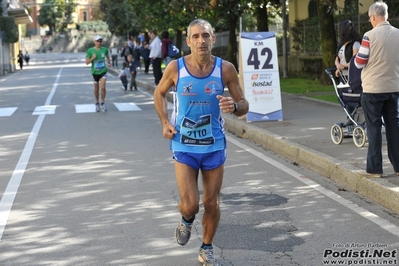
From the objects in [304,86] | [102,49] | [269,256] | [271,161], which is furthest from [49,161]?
[304,86]

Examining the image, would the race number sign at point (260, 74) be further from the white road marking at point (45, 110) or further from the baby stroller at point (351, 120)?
the white road marking at point (45, 110)

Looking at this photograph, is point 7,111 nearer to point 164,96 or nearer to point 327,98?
point 327,98

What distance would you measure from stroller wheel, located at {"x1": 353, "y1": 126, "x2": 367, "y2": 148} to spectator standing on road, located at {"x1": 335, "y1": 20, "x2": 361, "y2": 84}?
1.08 metres

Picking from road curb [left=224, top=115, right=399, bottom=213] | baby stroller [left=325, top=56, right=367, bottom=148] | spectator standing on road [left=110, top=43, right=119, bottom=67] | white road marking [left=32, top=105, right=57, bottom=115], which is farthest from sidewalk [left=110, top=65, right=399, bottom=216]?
spectator standing on road [left=110, top=43, right=119, bottom=67]

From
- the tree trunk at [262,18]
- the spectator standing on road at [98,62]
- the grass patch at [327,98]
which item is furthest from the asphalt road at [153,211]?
the tree trunk at [262,18]

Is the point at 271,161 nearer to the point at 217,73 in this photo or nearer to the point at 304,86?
the point at 217,73

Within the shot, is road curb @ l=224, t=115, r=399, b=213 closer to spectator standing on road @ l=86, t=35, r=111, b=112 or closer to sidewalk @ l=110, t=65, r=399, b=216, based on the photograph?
sidewalk @ l=110, t=65, r=399, b=216

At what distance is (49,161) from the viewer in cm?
1204

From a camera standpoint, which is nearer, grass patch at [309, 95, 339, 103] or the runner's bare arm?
the runner's bare arm

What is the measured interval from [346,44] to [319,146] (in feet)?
5.59

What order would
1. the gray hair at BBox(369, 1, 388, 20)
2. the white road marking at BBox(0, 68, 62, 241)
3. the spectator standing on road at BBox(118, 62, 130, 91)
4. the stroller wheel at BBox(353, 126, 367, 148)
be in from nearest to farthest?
1. the white road marking at BBox(0, 68, 62, 241)
2. the gray hair at BBox(369, 1, 388, 20)
3. the stroller wheel at BBox(353, 126, 367, 148)
4. the spectator standing on road at BBox(118, 62, 130, 91)

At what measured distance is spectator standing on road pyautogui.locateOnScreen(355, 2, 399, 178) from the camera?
8875mm

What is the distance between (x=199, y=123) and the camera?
607 centimetres

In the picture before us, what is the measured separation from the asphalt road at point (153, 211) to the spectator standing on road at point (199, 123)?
1.90 feet
